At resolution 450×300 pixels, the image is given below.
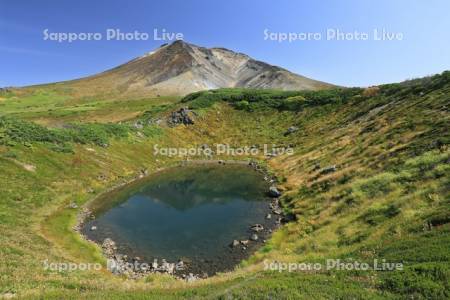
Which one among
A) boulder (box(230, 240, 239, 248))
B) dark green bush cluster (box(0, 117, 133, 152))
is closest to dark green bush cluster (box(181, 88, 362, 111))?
dark green bush cluster (box(0, 117, 133, 152))

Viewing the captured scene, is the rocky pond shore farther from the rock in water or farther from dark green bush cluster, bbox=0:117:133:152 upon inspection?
dark green bush cluster, bbox=0:117:133:152

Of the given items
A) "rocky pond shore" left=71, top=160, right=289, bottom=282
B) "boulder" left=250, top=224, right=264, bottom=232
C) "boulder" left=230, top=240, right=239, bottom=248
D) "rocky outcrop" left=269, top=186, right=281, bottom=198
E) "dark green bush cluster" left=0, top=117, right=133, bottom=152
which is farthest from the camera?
"dark green bush cluster" left=0, top=117, right=133, bottom=152

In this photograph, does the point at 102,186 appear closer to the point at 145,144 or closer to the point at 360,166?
the point at 145,144

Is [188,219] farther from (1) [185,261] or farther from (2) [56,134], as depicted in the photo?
(2) [56,134]

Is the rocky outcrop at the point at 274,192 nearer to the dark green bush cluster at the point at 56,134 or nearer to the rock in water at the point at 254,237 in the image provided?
the rock in water at the point at 254,237

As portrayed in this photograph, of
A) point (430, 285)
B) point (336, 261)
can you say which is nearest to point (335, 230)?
point (336, 261)
